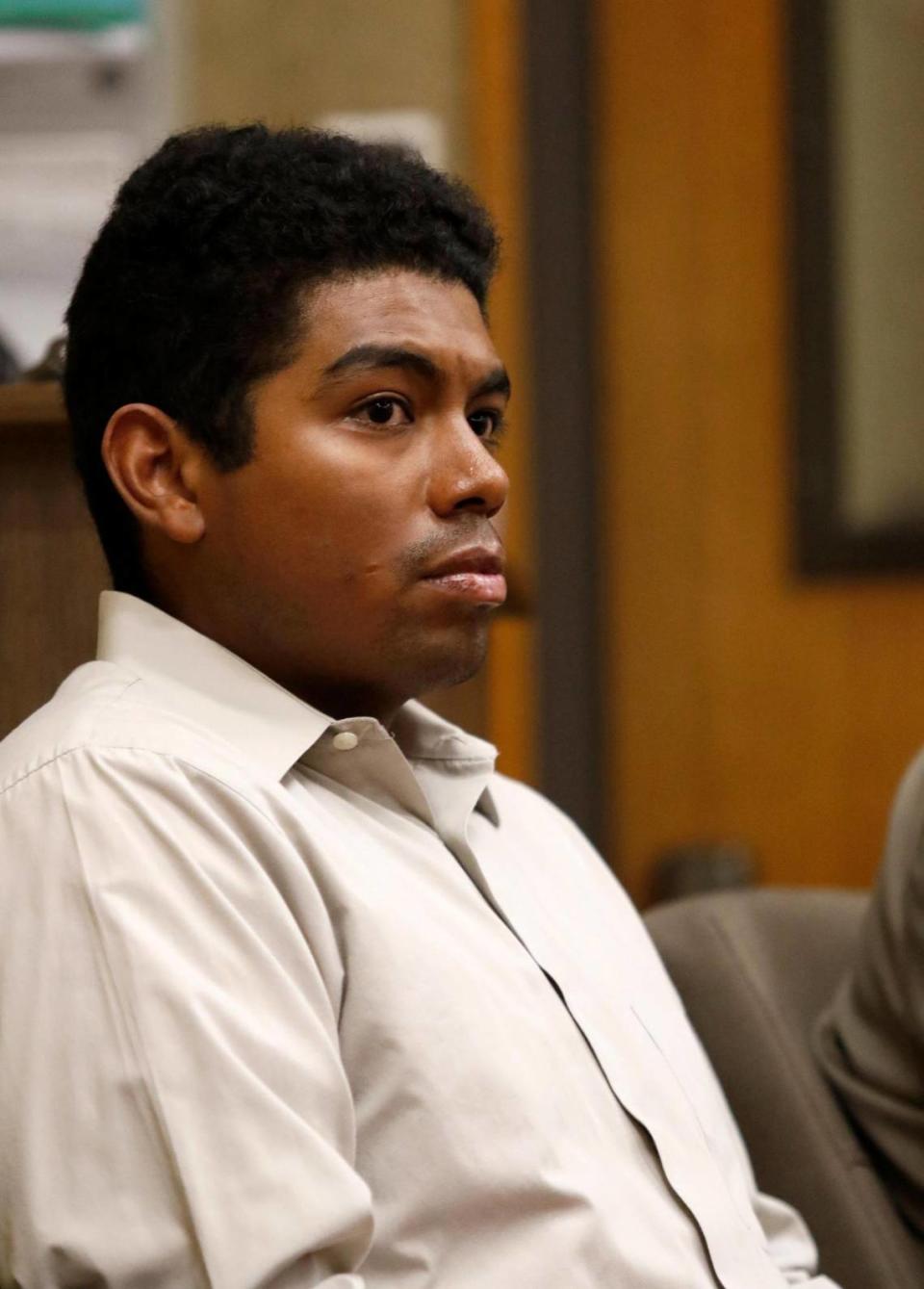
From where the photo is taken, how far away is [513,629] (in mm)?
2475

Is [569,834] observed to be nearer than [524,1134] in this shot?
No

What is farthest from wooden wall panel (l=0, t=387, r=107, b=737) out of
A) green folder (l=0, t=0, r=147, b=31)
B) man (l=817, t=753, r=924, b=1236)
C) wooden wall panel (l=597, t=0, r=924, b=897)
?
wooden wall panel (l=597, t=0, r=924, b=897)

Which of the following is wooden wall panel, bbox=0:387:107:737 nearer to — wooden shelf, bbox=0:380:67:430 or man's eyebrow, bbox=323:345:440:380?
wooden shelf, bbox=0:380:67:430

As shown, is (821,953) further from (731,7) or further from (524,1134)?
(731,7)

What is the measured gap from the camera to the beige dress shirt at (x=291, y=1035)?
743 millimetres

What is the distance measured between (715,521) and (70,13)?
1213 millimetres

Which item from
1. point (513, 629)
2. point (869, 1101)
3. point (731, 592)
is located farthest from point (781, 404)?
point (869, 1101)

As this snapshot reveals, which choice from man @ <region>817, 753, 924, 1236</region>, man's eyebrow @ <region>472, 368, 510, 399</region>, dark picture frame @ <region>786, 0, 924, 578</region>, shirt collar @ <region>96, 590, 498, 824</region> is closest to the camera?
shirt collar @ <region>96, 590, 498, 824</region>

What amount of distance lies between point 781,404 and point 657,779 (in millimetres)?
622

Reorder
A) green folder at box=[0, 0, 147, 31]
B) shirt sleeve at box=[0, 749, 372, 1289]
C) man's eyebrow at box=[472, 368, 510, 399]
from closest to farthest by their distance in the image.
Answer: shirt sleeve at box=[0, 749, 372, 1289] → man's eyebrow at box=[472, 368, 510, 399] → green folder at box=[0, 0, 147, 31]

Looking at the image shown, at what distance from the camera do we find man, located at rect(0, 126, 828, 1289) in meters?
0.75

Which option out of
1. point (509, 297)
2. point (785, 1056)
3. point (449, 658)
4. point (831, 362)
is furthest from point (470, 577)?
point (831, 362)

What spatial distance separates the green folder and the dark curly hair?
1.41 m

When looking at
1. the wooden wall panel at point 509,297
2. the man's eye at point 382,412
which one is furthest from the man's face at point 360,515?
the wooden wall panel at point 509,297
